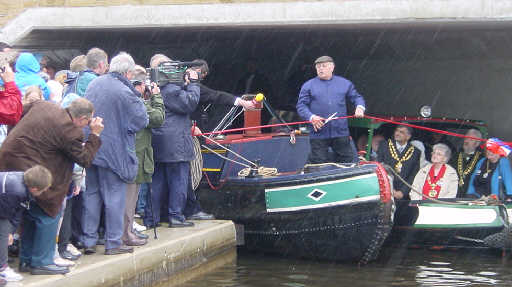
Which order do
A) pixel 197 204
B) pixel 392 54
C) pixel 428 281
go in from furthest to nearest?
pixel 392 54, pixel 197 204, pixel 428 281

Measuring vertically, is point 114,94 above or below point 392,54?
below

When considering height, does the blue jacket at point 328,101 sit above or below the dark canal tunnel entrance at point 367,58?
below

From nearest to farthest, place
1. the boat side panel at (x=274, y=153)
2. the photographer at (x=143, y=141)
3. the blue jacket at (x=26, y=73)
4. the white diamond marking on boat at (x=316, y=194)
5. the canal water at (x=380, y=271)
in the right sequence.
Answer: the blue jacket at (x=26, y=73) < the photographer at (x=143, y=141) < the canal water at (x=380, y=271) < the white diamond marking on boat at (x=316, y=194) < the boat side panel at (x=274, y=153)

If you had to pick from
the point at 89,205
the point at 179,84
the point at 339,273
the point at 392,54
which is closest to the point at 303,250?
the point at 339,273

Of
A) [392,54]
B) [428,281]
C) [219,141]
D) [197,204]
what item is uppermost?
[392,54]

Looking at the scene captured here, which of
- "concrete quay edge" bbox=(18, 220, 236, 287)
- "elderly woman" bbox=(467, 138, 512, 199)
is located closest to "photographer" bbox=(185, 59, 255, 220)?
"concrete quay edge" bbox=(18, 220, 236, 287)

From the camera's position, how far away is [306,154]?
10703mm

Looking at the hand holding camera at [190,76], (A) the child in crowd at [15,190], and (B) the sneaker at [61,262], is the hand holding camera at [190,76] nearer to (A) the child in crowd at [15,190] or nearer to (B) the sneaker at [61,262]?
(B) the sneaker at [61,262]

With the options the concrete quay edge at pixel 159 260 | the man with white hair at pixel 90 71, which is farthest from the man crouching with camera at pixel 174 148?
the man with white hair at pixel 90 71

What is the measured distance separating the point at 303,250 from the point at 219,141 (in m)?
1.72

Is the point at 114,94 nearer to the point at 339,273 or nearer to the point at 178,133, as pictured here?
the point at 178,133

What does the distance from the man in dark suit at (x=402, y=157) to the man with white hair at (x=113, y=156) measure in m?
4.73

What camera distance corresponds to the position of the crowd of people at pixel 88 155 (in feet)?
20.9

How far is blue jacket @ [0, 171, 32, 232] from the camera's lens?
5984 mm
